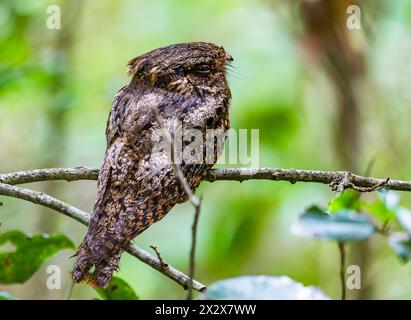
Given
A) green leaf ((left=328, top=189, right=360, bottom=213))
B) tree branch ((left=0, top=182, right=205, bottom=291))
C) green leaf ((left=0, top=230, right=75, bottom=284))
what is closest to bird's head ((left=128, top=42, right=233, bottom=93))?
tree branch ((left=0, top=182, right=205, bottom=291))

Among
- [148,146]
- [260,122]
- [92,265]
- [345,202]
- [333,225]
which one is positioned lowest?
[92,265]

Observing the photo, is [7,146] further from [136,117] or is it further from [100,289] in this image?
[100,289]

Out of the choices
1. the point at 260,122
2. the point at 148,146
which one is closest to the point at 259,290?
the point at 148,146

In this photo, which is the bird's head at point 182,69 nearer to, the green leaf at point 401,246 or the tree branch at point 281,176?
the tree branch at point 281,176

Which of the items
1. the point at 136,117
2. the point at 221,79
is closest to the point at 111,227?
the point at 136,117

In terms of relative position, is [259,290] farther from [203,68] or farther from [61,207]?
[203,68]

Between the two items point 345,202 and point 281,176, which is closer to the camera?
point 345,202

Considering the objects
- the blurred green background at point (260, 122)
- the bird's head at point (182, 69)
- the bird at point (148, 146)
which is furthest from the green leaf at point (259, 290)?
the blurred green background at point (260, 122)
